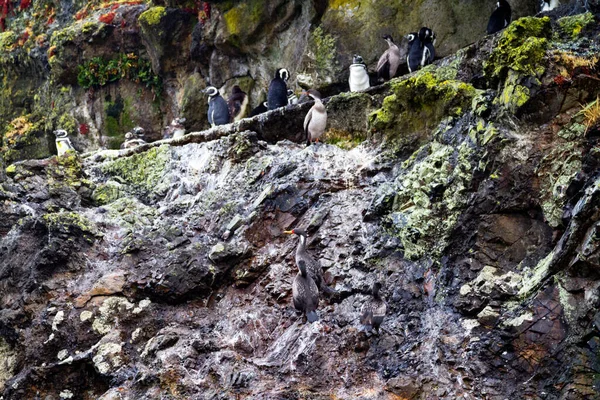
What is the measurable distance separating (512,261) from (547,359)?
4.38ft

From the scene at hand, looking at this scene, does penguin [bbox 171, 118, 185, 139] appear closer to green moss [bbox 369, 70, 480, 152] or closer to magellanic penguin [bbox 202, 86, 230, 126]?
magellanic penguin [bbox 202, 86, 230, 126]

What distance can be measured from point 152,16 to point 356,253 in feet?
40.8

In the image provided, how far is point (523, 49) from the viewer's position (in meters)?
8.08

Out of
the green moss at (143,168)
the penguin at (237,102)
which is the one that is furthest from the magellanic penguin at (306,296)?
the penguin at (237,102)

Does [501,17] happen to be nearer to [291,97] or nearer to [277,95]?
[277,95]

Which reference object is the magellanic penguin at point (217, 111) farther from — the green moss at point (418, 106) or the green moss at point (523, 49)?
the green moss at point (523, 49)

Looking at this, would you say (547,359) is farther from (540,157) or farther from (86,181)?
(86,181)

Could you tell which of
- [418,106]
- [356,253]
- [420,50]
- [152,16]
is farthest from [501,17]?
[152,16]

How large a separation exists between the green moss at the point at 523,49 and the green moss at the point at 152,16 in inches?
471

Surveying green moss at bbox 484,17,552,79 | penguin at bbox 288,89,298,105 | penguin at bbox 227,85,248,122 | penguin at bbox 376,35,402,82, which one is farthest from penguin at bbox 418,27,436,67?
penguin at bbox 227,85,248,122

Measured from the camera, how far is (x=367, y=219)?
898 centimetres

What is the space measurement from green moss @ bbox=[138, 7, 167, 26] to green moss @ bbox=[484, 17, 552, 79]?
39.3 feet

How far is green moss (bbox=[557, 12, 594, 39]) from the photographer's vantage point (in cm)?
858

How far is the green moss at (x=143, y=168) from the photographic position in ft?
40.9
